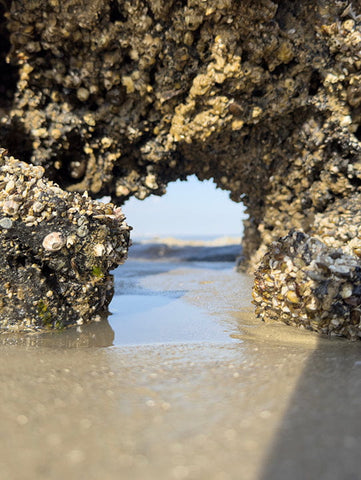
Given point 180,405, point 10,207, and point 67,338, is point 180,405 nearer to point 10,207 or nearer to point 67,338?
point 67,338

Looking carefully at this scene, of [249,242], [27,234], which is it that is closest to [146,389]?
[27,234]

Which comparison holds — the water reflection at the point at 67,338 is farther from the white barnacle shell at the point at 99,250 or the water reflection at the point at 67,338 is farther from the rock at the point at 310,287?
the rock at the point at 310,287

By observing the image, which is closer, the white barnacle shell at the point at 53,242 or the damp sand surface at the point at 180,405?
the damp sand surface at the point at 180,405

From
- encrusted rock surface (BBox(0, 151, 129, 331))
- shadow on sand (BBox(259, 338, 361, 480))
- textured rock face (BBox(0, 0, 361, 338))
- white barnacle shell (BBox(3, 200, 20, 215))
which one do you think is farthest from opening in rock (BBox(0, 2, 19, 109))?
shadow on sand (BBox(259, 338, 361, 480))

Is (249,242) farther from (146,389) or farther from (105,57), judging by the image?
(146,389)

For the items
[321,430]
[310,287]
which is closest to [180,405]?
[321,430]

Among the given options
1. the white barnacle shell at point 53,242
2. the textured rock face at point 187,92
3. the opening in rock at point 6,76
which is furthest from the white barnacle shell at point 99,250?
the opening in rock at point 6,76
